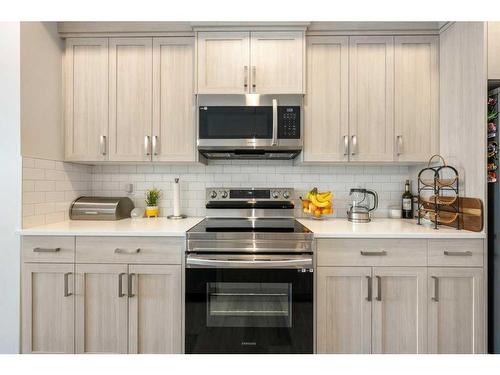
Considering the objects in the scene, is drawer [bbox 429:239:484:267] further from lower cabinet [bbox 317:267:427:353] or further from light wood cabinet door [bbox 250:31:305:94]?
light wood cabinet door [bbox 250:31:305:94]

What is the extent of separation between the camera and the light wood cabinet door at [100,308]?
1850 millimetres

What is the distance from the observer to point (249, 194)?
2.52m

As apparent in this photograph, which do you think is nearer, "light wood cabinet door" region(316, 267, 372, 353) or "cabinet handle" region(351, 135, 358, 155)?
"light wood cabinet door" region(316, 267, 372, 353)

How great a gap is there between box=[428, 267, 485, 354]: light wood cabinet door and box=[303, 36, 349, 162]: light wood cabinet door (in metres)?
0.97

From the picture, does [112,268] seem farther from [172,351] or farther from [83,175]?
[83,175]

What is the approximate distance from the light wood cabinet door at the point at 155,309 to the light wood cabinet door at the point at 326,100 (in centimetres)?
124

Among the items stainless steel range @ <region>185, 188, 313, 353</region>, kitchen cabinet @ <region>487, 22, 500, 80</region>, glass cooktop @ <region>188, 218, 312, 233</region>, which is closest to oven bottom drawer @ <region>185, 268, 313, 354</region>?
stainless steel range @ <region>185, 188, 313, 353</region>

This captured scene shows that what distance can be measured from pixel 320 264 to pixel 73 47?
2272 millimetres

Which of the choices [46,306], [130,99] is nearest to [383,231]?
[130,99]

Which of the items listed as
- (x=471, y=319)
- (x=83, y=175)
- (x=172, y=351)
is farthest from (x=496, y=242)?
(x=83, y=175)

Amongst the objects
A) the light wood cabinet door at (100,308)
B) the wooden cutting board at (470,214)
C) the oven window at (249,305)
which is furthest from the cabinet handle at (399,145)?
the light wood cabinet door at (100,308)

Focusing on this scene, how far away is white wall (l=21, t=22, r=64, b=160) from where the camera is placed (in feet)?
6.30

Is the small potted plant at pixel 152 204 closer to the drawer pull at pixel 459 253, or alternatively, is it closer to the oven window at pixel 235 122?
the oven window at pixel 235 122

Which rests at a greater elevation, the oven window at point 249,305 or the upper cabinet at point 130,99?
the upper cabinet at point 130,99
